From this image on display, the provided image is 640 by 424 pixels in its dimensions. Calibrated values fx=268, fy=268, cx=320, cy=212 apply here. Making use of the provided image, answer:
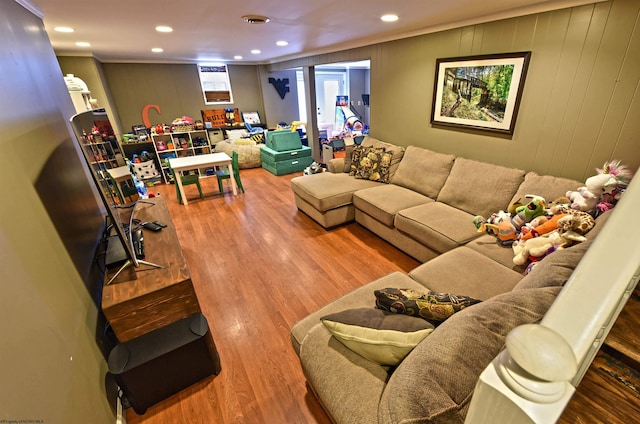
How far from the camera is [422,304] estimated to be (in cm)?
112

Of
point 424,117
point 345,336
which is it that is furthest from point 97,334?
point 424,117

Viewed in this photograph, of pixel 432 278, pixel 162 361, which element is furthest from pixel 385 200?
pixel 162 361

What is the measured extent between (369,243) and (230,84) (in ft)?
19.0

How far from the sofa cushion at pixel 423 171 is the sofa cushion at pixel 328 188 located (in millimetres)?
365

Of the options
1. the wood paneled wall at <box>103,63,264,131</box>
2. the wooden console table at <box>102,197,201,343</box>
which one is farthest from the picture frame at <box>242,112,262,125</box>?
the wooden console table at <box>102,197,201,343</box>

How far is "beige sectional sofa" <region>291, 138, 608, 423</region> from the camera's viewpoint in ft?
2.54

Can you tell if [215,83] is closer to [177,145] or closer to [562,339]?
[177,145]

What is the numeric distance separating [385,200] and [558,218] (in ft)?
4.65

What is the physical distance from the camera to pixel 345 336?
1094 millimetres

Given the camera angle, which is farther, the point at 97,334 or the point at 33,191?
the point at 97,334

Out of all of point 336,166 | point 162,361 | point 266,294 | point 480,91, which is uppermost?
point 480,91

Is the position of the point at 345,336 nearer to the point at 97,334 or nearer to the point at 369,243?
the point at 97,334

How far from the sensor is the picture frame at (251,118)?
6.92 meters

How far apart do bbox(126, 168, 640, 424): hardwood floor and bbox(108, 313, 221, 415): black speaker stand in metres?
0.10
